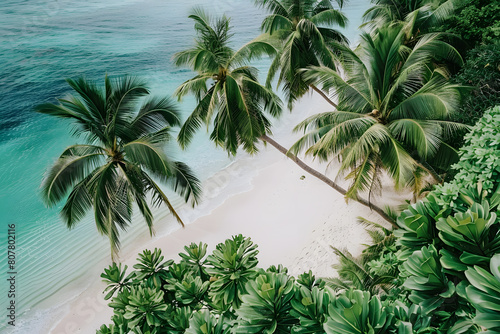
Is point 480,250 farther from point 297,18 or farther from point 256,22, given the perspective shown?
point 256,22

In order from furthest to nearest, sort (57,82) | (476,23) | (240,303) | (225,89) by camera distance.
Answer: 1. (57,82)
2. (476,23)
3. (225,89)
4. (240,303)

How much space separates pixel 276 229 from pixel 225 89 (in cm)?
635

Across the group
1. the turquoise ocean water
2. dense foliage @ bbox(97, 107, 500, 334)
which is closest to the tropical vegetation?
dense foliage @ bbox(97, 107, 500, 334)

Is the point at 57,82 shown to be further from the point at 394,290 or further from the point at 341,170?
the point at 394,290

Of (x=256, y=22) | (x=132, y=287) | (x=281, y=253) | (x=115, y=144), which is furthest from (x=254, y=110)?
(x=256, y=22)

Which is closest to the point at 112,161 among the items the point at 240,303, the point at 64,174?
the point at 64,174

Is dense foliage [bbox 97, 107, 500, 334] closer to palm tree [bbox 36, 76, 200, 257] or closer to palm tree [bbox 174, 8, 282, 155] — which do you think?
palm tree [bbox 36, 76, 200, 257]

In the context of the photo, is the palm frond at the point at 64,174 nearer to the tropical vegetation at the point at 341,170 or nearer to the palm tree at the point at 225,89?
the tropical vegetation at the point at 341,170

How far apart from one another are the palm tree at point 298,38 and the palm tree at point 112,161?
13.6 ft

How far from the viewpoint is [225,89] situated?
10523 millimetres

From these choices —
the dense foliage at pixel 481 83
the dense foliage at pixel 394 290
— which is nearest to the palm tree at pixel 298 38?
the dense foliage at pixel 481 83

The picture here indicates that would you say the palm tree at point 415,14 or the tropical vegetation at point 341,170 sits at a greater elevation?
the palm tree at point 415,14

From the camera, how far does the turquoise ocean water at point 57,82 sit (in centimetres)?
1457

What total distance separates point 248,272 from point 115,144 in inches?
236
